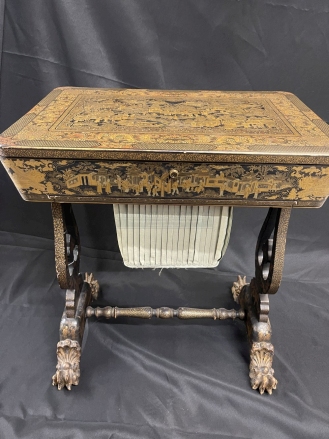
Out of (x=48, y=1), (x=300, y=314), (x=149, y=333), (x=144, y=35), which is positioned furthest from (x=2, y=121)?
(x=300, y=314)

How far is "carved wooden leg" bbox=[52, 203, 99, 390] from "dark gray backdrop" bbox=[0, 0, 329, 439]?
8cm

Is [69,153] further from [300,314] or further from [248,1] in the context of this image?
[300,314]

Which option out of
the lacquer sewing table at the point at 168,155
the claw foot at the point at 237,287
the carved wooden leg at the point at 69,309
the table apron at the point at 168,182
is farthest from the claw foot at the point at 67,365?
the claw foot at the point at 237,287

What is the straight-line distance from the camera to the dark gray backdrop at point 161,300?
143cm

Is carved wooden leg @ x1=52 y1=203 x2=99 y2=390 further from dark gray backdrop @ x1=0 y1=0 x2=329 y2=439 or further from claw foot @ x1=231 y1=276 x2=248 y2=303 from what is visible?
claw foot @ x1=231 y1=276 x2=248 y2=303

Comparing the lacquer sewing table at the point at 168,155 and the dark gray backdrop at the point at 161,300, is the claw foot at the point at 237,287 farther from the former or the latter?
the lacquer sewing table at the point at 168,155

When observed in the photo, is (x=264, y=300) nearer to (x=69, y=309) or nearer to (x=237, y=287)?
(x=237, y=287)

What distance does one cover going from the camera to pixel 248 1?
5.49 feet

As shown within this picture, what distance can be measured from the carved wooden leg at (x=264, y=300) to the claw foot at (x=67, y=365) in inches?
26.6

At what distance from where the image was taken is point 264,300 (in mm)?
1560

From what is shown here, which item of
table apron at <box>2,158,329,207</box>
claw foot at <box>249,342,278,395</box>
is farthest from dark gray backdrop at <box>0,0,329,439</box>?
table apron at <box>2,158,329,207</box>

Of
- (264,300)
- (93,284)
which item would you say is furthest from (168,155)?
(93,284)

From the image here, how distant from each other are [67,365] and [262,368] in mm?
744

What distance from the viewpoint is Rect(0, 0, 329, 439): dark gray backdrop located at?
1428mm
